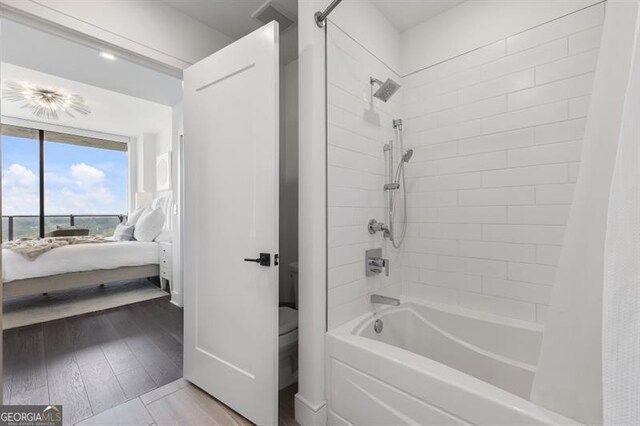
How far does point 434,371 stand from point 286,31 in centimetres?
254

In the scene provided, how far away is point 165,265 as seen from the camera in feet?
12.8

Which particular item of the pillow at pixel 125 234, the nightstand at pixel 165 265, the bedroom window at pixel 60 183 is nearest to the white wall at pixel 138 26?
the nightstand at pixel 165 265

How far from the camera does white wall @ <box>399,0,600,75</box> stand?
5.38ft

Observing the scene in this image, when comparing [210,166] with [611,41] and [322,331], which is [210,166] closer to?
[322,331]

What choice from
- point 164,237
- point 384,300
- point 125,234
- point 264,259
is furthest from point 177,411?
point 125,234

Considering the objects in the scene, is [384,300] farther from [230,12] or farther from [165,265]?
[165,265]

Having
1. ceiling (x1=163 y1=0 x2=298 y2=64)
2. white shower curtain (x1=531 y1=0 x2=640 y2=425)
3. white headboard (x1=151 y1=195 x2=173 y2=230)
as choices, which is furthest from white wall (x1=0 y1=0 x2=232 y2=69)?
white headboard (x1=151 y1=195 x2=173 y2=230)

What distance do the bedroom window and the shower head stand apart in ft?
17.8

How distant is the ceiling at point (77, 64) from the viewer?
7.54 ft

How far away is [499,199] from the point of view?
70.0 inches

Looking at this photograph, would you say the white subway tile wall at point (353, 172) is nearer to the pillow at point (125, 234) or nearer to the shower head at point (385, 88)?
the shower head at point (385, 88)

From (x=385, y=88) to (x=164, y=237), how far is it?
4.01m

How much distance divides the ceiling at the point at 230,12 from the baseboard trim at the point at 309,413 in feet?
8.28

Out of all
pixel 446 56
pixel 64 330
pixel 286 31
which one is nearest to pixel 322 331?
pixel 446 56
